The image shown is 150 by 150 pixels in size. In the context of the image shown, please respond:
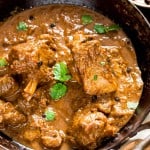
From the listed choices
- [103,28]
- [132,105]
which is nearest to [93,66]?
[132,105]

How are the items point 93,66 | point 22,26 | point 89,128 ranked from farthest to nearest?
point 22,26
point 93,66
point 89,128

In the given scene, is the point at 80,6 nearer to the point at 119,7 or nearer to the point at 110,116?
the point at 119,7

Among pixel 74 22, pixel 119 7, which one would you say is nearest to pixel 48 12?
pixel 74 22

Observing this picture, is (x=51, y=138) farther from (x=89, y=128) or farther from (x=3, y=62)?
(x=3, y=62)

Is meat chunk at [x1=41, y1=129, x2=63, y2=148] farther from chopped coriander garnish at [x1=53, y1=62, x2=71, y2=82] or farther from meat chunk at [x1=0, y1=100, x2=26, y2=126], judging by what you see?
chopped coriander garnish at [x1=53, y1=62, x2=71, y2=82]

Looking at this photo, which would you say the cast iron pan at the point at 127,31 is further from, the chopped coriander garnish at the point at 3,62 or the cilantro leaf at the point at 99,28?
the chopped coriander garnish at the point at 3,62

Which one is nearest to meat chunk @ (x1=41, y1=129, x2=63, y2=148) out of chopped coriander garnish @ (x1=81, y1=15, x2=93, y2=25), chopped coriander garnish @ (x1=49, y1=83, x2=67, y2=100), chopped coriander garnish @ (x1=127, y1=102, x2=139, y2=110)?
chopped coriander garnish @ (x1=49, y1=83, x2=67, y2=100)
